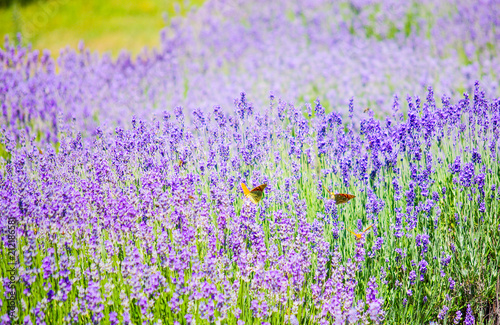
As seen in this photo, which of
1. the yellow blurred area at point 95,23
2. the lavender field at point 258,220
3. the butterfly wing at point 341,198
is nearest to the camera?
the lavender field at point 258,220

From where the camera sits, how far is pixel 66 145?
3.24 metres

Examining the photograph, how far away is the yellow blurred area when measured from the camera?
10.4 m

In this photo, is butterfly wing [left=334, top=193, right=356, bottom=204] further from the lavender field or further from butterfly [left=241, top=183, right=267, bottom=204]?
butterfly [left=241, top=183, right=267, bottom=204]

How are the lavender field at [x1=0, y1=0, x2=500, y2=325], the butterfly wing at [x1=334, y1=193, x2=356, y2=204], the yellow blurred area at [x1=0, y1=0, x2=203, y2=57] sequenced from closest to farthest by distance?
the lavender field at [x1=0, y1=0, x2=500, y2=325] < the butterfly wing at [x1=334, y1=193, x2=356, y2=204] < the yellow blurred area at [x1=0, y1=0, x2=203, y2=57]

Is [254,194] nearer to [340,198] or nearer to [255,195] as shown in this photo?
[255,195]

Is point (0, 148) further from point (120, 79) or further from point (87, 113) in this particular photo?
point (120, 79)

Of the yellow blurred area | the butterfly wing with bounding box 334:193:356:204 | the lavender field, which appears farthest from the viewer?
the yellow blurred area

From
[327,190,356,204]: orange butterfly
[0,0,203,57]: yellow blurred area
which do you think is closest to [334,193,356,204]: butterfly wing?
[327,190,356,204]: orange butterfly

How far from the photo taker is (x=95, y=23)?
12.0m

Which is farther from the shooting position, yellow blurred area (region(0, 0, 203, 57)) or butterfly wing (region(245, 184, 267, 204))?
yellow blurred area (region(0, 0, 203, 57))

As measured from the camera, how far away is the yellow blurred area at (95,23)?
1038cm

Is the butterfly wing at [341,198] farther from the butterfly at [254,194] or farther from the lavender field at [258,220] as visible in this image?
the butterfly at [254,194]

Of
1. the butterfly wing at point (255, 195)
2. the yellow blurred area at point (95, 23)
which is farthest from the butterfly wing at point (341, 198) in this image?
the yellow blurred area at point (95, 23)

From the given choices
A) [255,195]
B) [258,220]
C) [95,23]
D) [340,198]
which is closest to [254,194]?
[255,195]
